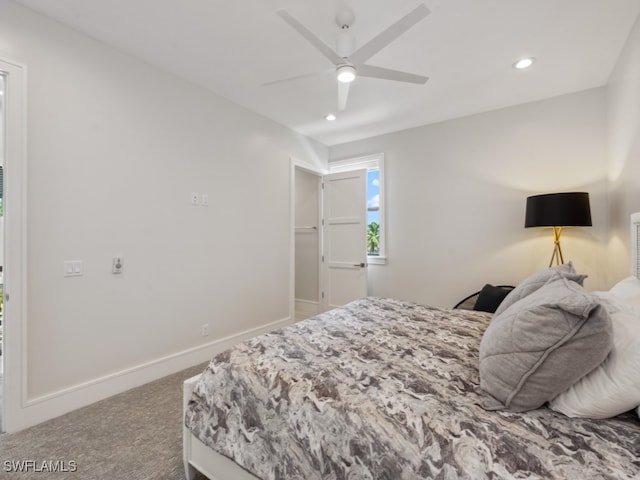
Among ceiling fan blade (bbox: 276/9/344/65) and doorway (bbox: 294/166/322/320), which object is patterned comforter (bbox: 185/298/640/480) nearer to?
ceiling fan blade (bbox: 276/9/344/65)

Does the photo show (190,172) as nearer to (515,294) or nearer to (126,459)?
(126,459)

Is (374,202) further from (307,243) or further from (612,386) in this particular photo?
(612,386)

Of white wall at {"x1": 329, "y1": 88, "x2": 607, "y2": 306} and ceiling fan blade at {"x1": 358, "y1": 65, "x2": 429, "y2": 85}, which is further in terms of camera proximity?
white wall at {"x1": 329, "y1": 88, "x2": 607, "y2": 306}

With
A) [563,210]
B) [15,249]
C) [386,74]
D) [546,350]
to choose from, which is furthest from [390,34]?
[15,249]

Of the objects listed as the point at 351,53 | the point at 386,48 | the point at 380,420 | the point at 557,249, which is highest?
the point at 386,48

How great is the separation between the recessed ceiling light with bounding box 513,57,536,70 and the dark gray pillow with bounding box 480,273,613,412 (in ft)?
7.58

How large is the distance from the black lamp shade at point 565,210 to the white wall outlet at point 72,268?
3.84 meters

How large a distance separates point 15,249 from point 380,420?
2406 mm

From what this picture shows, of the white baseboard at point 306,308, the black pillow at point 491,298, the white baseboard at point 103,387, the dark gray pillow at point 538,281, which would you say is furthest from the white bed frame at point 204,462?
the white baseboard at point 306,308

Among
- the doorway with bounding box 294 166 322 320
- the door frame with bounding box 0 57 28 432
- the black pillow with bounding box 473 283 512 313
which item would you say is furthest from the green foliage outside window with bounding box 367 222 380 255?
the door frame with bounding box 0 57 28 432

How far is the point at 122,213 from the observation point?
7.99ft

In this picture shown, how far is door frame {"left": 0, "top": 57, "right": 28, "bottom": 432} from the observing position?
1.88 m

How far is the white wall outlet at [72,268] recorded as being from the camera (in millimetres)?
2138

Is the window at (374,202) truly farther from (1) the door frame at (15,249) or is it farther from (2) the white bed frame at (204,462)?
(1) the door frame at (15,249)
